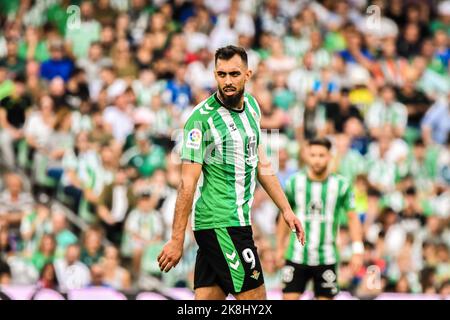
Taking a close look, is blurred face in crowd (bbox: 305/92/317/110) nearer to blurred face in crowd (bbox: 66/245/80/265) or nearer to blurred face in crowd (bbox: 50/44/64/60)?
blurred face in crowd (bbox: 50/44/64/60)

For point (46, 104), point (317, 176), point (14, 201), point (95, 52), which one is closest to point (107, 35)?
point (95, 52)

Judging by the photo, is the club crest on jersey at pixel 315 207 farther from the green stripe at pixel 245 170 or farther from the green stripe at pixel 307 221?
the green stripe at pixel 245 170

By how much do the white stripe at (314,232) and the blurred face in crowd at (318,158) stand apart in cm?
17

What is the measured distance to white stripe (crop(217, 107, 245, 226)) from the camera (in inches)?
328

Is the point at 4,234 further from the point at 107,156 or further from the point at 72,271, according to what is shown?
the point at 107,156

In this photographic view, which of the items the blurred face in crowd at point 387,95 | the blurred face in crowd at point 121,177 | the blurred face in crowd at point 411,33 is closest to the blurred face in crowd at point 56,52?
the blurred face in crowd at point 121,177

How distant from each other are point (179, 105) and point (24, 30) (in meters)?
2.93

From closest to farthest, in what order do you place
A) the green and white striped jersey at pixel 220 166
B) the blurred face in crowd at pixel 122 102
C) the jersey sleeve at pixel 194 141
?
1. the jersey sleeve at pixel 194 141
2. the green and white striped jersey at pixel 220 166
3. the blurred face in crowd at pixel 122 102

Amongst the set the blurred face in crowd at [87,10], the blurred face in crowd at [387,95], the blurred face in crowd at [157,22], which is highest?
the blurred face in crowd at [87,10]

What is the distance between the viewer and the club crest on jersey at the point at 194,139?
815 centimetres

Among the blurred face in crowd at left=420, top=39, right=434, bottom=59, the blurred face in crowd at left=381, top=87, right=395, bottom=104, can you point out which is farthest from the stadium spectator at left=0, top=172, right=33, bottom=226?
the blurred face in crowd at left=420, top=39, right=434, bottom=59

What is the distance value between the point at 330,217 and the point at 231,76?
3249 mm

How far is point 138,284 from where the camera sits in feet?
48.2

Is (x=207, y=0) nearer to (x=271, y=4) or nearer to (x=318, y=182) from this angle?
(x=271, y=4)
